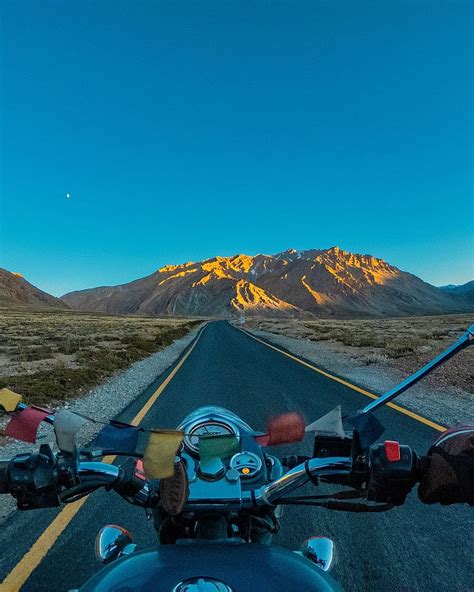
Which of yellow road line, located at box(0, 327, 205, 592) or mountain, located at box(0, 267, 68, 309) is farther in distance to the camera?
mountain, located at box(0, 267, 68, 309)

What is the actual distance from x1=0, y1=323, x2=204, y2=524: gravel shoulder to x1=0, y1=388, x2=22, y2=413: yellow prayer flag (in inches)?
129

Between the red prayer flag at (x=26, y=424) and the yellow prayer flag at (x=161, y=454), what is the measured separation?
0.42 meters

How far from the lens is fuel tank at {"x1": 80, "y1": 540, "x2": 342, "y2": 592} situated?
3.73 ft

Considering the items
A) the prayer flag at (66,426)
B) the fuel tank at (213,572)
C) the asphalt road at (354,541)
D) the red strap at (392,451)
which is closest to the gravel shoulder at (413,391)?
the asphalt road at (354,541)

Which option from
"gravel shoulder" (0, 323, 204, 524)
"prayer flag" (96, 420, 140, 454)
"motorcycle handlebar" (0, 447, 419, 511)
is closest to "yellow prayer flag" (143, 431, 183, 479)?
"prayer flag" (96, 420, 140, 454)

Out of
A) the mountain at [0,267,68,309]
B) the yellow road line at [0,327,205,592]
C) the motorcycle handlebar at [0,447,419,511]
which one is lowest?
the yellow road line at [0,327,205,592]

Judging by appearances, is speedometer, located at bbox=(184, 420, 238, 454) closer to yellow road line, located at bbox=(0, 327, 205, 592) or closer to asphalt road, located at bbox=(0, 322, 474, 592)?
asphalt road, located at bbox=(0, 322, 474, 592)

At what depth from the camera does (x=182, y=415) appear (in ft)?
24.8

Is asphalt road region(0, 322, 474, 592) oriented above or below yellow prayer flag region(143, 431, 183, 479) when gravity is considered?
below

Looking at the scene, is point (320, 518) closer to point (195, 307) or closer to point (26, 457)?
point (26, 457)

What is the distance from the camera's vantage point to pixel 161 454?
131 cm

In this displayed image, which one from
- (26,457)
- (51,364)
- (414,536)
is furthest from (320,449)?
(51,364)

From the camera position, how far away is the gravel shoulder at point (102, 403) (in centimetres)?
611

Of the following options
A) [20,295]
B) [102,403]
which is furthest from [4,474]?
[20,295]
